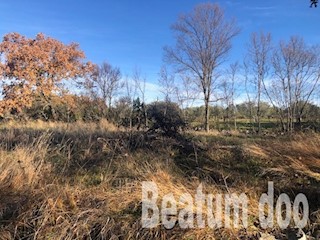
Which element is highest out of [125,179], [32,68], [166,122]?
[32,68]

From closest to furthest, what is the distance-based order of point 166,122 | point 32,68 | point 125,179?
point 125,179, point 166,122, point 32,68

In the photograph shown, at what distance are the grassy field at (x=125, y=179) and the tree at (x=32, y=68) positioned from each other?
17.6 metres

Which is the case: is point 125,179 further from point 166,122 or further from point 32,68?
point 32,68

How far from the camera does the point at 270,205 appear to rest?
15.0 feet

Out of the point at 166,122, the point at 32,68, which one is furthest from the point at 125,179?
the point at 32,68

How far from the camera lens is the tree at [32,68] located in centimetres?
2433

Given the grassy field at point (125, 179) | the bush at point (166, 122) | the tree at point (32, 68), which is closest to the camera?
the grassy field at point (125, 179)

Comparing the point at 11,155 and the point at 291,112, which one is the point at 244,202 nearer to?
the point at 11,155

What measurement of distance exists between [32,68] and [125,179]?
22.9 m

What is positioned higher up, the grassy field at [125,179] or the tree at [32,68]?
the tree at [32,68]

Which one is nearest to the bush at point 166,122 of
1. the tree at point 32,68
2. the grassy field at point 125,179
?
the grassy field at point 125,179

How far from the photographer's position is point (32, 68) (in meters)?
25.2

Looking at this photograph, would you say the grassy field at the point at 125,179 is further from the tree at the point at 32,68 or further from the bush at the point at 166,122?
the tree at the point at 32,68

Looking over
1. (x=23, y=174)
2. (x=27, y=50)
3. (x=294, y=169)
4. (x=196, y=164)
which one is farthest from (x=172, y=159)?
(x=27, y=50)
